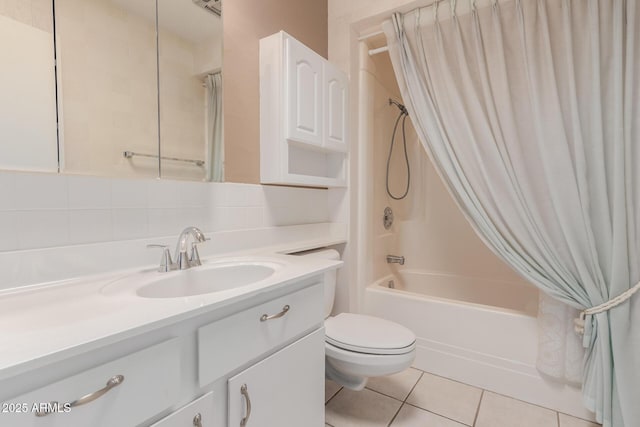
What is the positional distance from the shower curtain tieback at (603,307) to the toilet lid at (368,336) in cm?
73

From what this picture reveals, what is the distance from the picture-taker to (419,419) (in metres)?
1.44

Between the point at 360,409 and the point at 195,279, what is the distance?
108 centimetres

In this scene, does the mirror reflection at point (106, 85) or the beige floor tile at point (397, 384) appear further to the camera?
the beige floor tile at point (397, 384)

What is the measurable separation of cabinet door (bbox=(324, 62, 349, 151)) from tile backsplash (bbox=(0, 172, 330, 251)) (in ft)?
1.68

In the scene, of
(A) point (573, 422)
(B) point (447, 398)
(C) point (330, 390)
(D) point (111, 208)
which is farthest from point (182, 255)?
(A) point (573, 422)

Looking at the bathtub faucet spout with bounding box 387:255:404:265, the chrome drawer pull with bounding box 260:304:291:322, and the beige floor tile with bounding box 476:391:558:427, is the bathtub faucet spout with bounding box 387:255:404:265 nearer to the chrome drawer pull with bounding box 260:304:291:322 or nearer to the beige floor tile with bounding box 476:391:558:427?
the beige floor tile with bounding box 476:391:558:427

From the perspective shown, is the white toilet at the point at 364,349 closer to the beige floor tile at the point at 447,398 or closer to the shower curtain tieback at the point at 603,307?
the beige floor tile at the point at 447,398

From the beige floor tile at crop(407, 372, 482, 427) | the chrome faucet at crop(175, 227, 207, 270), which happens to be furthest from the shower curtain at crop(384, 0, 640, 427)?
the chrome faucet at crop(175, 227, 207, 270)

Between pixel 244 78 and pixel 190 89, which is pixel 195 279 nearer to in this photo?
pixel 190 89

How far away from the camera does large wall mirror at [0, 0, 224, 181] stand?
2.77 ft

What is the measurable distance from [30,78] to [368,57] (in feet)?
5.89

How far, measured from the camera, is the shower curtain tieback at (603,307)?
4.05 feet

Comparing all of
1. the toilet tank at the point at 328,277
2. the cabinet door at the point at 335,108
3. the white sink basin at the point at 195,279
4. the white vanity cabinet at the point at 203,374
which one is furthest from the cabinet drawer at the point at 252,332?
the cabinet door at the point at 335,108

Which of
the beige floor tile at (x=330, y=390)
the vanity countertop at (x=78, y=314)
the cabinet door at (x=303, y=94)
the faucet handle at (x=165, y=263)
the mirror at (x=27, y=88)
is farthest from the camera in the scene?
the beige floor tile at (x=330, y=390)
